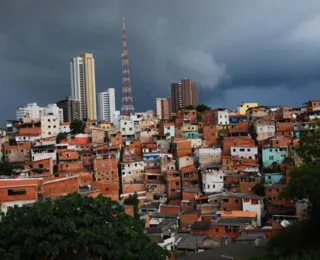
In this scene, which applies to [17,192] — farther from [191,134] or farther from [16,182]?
[191,134]

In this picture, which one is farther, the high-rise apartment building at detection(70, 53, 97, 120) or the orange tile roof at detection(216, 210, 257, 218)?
the high-rise apartment building at detection(70, 53, 97, 120)

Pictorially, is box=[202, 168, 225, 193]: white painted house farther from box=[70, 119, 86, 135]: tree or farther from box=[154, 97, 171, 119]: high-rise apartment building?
box=[154, 97, 171, 119]: high-rise apartment building

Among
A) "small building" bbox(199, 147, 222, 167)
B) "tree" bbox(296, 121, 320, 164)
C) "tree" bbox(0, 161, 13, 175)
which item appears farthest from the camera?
"small building" bbox(199, 147, 222, 167)

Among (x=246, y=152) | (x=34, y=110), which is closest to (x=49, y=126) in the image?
(x=246, y=152)

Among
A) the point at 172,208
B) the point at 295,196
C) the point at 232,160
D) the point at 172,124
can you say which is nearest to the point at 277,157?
the point at 232,160

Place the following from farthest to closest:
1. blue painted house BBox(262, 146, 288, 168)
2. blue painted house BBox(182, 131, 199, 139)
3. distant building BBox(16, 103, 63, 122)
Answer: distant building BBox(16, 103, 63, 122)
blue painted house BBox(182, 131, 199, 139)
blue painted house BBox(262, 146, 288, 168)

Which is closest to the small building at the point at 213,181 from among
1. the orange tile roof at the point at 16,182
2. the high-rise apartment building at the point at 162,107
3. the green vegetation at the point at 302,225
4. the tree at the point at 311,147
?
the orange tile roof at the point at 16,182

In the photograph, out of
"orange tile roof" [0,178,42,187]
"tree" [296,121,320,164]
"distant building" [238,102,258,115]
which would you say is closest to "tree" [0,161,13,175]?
"orange tile roof" [0,178,42,187]
